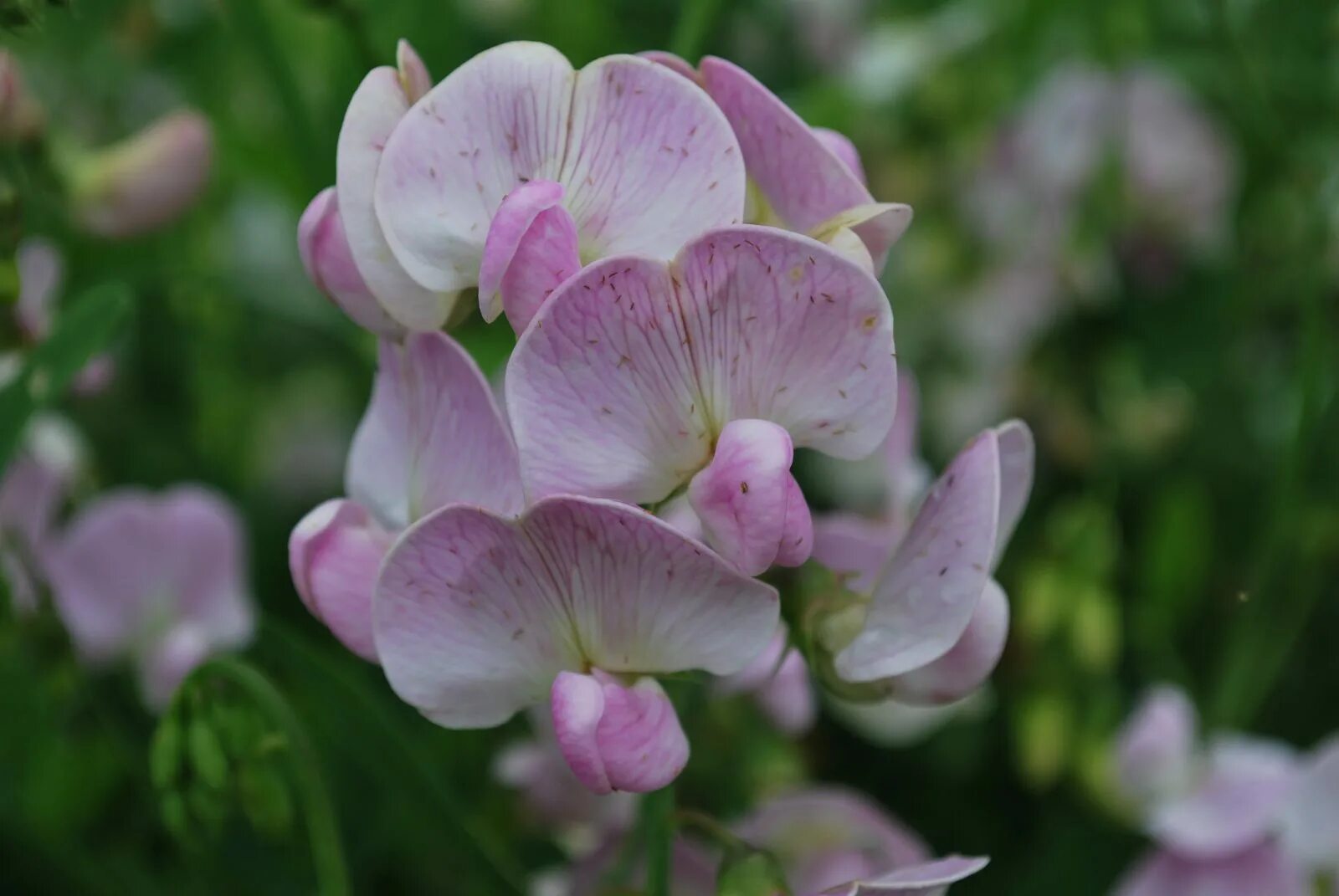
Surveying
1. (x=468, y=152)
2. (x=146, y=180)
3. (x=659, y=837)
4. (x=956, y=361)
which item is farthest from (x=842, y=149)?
(x=956, y=361)

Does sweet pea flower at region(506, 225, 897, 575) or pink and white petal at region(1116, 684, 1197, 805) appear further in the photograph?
pink and white petal at region(1116, 684, 1197, 805)

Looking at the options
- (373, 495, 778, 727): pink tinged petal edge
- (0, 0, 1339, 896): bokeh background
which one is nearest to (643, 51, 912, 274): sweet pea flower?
(373, 495, 778, 727): pink tinged petal edge

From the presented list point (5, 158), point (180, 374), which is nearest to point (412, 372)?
point (5, 158)

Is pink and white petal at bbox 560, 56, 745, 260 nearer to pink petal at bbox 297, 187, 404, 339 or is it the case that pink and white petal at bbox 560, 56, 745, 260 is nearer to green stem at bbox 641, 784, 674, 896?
pink petal at bbox 297, 187, 404, 339

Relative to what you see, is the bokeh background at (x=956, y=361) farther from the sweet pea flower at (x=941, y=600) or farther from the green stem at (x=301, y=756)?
the sweet pea flower at (x=941, y=600)

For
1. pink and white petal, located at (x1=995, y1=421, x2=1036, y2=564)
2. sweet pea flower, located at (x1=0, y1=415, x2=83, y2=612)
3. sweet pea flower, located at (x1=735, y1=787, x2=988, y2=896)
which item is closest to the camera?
pink and white petal, located at (x1=995, y1=421, x2=1036, y2=564)

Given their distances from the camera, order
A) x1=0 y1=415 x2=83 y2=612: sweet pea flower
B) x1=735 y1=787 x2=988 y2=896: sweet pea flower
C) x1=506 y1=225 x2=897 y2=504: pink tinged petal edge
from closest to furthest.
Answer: x1=506 y1=225 x2=897 y2=504: pink tinged petal edge < x1=735 y1=787 x2=988 y2=896: sweet pea flower < x1=0 y1=415 x2=83 y2=612: sweet pea flower

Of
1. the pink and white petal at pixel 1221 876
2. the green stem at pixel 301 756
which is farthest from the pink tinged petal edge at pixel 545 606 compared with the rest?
the pink and white petal at pixel 1221 876

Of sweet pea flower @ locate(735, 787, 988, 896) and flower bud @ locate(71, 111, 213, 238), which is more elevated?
flower bud @ locate(71, 111, 213, 238)
